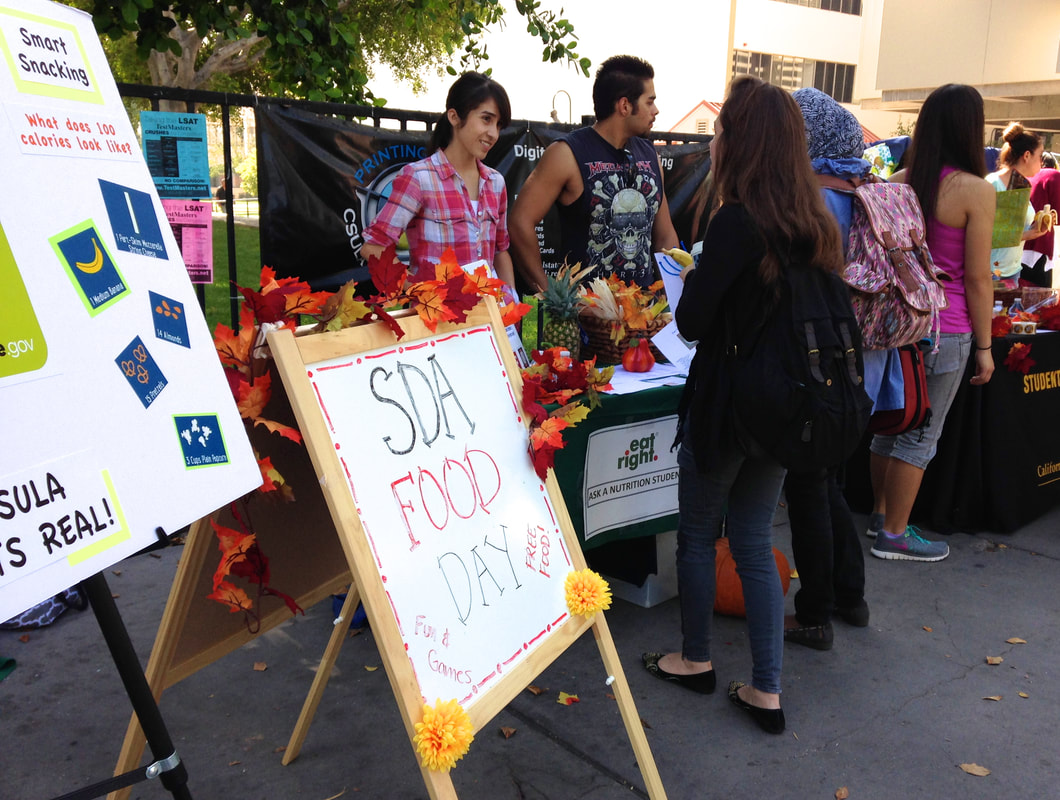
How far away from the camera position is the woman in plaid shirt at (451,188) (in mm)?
3047

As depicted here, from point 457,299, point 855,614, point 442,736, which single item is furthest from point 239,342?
point 855,614

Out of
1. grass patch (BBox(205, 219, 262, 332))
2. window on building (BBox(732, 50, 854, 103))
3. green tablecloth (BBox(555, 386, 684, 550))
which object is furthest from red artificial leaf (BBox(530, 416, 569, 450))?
window on building (BBox(732, 50, 854, 103))

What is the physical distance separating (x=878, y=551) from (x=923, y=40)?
24.7 m

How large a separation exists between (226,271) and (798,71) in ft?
89.9

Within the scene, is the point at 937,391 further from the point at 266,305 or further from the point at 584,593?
the point at 266,305

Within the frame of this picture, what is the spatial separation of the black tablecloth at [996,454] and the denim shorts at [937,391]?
0.32m

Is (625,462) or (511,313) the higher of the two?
(511,313)

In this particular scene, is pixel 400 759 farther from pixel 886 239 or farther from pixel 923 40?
pixel 923 40

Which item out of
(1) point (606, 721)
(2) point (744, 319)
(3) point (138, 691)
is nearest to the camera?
(3) point (138, 691)

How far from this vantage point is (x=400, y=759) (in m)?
2.43

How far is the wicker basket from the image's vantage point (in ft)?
10.3

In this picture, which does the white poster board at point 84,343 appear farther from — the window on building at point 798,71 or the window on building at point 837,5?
the window on building at point 837,5

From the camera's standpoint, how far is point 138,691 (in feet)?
4.75

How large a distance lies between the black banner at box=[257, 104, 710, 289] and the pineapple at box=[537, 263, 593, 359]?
1.17 metres
